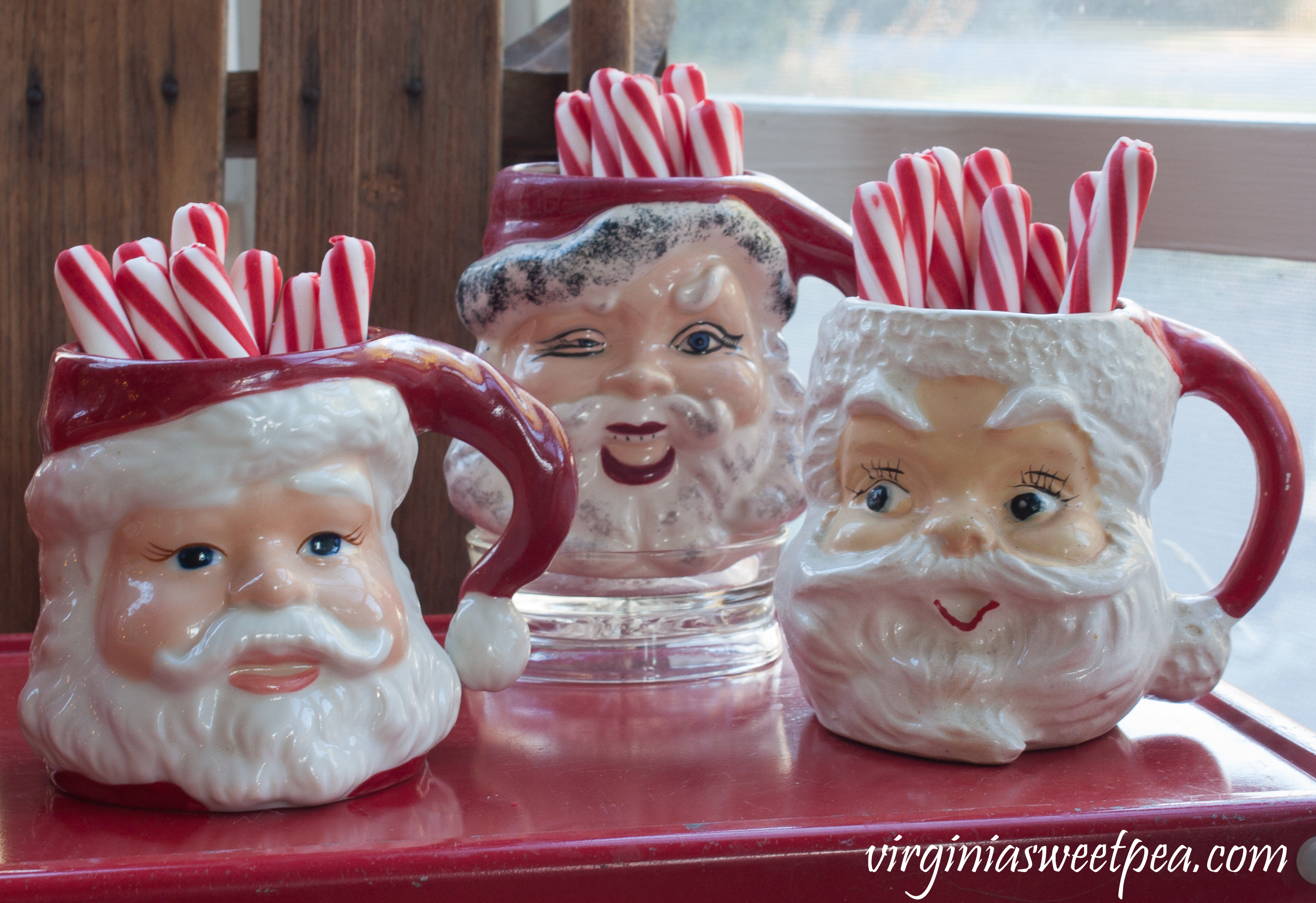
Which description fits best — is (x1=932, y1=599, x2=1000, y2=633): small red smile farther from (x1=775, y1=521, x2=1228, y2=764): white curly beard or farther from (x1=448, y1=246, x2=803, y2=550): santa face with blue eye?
(x1=448, y1=246, x2=803, y2=550): santa face with blue eye

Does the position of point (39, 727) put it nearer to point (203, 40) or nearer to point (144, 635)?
point (144, 635)

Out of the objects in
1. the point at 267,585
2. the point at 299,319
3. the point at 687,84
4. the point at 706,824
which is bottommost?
the point at 706,824

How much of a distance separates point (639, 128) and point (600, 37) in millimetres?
238

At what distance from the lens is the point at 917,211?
709 mm

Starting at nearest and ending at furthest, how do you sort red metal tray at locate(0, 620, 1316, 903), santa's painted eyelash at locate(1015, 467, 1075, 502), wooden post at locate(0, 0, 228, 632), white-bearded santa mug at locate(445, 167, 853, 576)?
1. red metal tray at locate(0, 620, 1316, 903)
2. santa's painted eyelash at locate(1015, 467, 1075, 502)
3. white-bearded santa mug at locate(445, 167, 853, 576)
4. wooden post at locate(0, 0, 228, 632)

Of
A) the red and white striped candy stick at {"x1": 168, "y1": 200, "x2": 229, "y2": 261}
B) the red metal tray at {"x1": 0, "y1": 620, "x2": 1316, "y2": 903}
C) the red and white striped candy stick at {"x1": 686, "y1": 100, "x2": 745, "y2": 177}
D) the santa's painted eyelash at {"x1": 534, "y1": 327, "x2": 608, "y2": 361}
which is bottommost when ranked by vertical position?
the red metal tray at {"x1": 0, "y1": 620, "x2": 1316, "y2": 903}

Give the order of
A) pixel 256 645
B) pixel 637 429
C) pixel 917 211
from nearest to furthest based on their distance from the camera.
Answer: pixel 256 645 → pixel 917 211 → pixel 637 429

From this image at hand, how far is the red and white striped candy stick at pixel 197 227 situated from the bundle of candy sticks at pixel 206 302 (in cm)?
2

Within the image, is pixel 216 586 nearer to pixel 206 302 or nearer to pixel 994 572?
pixel 206 302

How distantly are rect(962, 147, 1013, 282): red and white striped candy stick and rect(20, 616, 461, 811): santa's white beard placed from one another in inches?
15.1

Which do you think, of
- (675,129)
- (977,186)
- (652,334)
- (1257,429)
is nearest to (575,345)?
(652,334)

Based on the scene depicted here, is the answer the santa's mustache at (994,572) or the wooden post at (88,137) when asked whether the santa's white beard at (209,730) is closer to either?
the santa's mustache at (994,572)

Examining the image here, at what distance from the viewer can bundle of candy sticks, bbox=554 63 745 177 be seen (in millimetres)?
805

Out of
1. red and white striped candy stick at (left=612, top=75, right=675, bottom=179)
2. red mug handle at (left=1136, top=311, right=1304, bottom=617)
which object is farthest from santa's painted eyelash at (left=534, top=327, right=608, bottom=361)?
red mug handle at (left=1136, top=311, right=1304, bottom=617)
